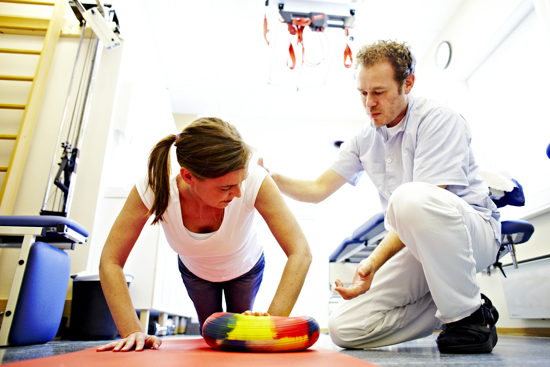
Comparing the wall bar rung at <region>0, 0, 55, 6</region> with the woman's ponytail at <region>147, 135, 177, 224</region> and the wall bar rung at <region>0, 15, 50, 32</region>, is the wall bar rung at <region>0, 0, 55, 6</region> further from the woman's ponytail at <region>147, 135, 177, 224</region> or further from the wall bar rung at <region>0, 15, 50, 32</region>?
the woman's ponytail at <region>147, 135, 177, 224</region>

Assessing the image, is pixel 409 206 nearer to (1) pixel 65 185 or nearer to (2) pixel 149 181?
(2) pixel 149 181

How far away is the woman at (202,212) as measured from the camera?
42.9 inches

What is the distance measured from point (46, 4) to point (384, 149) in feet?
9.22

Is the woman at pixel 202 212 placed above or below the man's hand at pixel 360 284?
above

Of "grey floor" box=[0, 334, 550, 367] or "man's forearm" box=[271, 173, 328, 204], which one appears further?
"man's forearm" box=[271, 173, 328, 204]

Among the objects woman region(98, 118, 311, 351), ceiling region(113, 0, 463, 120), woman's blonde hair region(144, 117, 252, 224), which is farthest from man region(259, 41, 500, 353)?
ceiling region(113, 0, 463, 120)

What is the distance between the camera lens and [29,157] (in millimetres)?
2564

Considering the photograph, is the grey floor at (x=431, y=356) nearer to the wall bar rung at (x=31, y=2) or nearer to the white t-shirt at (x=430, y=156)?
the white t-shirt at (x=430, y=156)

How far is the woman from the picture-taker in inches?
42.9

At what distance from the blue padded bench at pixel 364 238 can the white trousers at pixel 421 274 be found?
3.26ft

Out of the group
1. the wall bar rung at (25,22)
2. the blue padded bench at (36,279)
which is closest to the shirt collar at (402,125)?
the blue padded bench at (36,279)

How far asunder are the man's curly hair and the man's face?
2 centimetres

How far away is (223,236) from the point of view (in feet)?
4.25

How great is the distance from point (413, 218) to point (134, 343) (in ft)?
2.90
